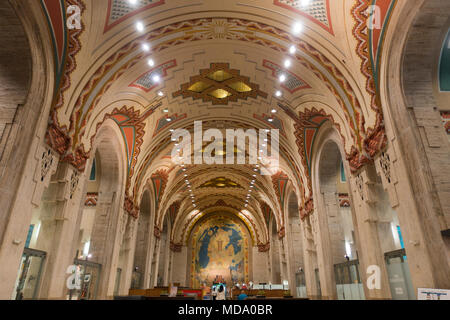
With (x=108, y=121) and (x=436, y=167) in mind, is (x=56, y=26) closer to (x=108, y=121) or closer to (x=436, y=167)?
(x=108, y=121)

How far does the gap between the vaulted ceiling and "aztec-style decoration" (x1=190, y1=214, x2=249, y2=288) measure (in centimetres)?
1719

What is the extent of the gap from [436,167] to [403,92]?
61.5 inches

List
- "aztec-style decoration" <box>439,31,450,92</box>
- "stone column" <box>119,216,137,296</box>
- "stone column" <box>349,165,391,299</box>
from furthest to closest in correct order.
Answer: "stone column" <box>119,216,137,296</box>, "stone column" <box>349,165,391,299</box>, "aztec-style decoration" <box>439,31,450,92</box>

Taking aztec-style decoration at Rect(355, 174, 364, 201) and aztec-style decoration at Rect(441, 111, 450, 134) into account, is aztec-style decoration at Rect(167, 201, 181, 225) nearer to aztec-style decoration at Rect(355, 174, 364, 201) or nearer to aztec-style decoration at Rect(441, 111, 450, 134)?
aztec-style decoration at Rect(355, 174, 364, 201)

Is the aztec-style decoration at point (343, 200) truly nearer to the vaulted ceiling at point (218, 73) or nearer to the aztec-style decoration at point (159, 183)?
the vaulted ceiling at point (218, 73)

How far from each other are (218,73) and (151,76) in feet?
7.42

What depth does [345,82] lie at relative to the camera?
7.05 meters

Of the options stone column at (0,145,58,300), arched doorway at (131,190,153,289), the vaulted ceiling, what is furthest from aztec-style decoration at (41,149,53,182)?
arched doorway at (131,190,153,289)

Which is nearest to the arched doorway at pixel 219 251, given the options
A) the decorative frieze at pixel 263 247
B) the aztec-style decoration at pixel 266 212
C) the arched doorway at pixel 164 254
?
the decorative frieze at pixel 263 247

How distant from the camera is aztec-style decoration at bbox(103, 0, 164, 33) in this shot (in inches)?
252

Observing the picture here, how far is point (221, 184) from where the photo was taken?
22.0 meters

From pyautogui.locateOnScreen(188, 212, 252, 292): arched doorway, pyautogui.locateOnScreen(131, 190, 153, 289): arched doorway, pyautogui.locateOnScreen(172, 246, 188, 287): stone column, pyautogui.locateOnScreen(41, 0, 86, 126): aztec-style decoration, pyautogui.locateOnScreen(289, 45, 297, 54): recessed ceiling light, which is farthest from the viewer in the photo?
pyautogui.locateOnScreen(188, 212, 252, 292): arched doorway

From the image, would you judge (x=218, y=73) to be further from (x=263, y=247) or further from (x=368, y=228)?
(x=263, y=247)

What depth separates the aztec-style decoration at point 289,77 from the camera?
342 inches
